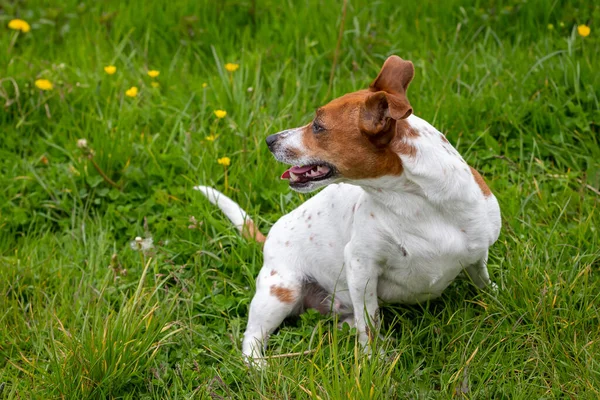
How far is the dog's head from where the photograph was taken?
302cm

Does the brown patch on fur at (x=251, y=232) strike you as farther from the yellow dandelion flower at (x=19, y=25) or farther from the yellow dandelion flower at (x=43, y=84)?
the yellow dandelion flower at (x=19, y=25)

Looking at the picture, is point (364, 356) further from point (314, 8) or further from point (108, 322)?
point (314, 8)

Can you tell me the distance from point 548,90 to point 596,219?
111 cm

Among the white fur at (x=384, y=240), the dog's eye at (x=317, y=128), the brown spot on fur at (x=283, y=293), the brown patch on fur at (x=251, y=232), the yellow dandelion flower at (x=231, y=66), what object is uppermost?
the dog's eye at (x=317, y=128)

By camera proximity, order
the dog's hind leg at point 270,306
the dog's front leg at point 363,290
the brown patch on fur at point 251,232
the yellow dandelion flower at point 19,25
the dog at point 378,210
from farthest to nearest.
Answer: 1. the yellow dandelion flower at point 19,25
2. the brown patch on fur at point 251,232
3. the dog's hind leg at point 270,306
4. the dog's front leg at point 363,290
5. the dog at point 378,210

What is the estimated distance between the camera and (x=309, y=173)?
3.26m

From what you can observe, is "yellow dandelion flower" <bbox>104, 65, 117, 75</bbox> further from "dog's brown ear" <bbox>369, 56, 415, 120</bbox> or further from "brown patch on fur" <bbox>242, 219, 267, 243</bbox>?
"dog's brown ear" <bbox>369, 56, 415, 120</bbox>

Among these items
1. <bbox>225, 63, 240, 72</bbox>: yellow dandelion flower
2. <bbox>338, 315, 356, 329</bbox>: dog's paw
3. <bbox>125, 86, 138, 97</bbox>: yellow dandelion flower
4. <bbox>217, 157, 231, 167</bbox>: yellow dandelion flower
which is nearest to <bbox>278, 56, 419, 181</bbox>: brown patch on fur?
<bbox>338, 315, 356, 329</bbox>: dog's paw

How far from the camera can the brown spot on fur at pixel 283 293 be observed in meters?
3.65

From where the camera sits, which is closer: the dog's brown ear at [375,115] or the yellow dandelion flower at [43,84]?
the dog's brown ear at [375,115]

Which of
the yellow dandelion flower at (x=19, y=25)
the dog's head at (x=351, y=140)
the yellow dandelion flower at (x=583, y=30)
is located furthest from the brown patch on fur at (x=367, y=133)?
the yellow dandelion flower at (x=19, y=25)

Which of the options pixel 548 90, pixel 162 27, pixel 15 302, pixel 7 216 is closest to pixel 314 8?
pixel 162 27

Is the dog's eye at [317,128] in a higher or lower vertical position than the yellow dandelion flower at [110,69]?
higher

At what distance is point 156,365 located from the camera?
3422mm
